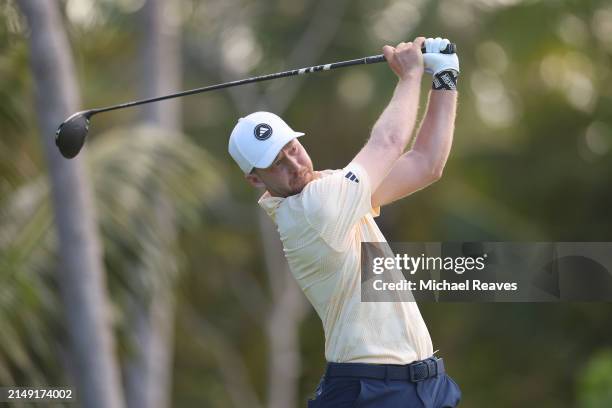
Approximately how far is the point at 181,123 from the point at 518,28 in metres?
6.16

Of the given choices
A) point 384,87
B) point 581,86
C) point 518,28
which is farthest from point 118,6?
point 581,86

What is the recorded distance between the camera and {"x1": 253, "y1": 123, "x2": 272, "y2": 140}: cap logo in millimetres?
5047

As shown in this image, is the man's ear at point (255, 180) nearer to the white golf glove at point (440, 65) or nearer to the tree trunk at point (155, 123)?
the white golf glove at point (440, 65)

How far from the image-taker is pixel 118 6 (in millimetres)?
16172

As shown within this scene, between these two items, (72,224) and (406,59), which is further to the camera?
(72,224)

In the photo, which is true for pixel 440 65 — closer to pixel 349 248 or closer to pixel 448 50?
pixel 448 50

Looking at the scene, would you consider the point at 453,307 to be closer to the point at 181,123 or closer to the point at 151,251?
the point at 181,123

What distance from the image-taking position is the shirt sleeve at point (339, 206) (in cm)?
488

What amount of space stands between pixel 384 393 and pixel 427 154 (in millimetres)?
979

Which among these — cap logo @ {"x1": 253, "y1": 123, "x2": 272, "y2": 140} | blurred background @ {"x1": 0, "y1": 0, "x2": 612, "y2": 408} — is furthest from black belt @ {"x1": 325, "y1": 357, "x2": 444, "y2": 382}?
blurred background @ {"x1": 0, "y1": 0, "x2": 612, "y2": 408}

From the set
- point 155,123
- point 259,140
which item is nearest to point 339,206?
point 259,140

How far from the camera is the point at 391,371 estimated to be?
4.99 meters

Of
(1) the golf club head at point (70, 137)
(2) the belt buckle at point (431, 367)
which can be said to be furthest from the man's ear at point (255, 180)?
(1) the golf club head at point (70, 137)

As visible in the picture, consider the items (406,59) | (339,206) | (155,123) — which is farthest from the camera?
(155,123)
